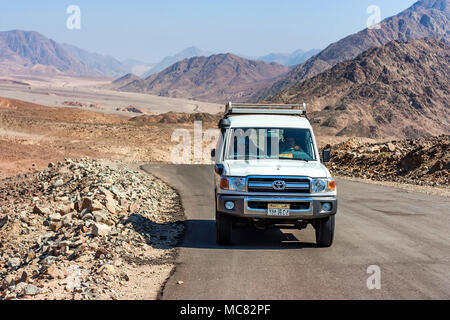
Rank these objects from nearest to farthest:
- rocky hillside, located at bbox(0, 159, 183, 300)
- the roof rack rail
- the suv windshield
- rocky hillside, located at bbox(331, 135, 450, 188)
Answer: rocky hillside, located at bbox(0, 159, 183, 300) → the suv windshield → the roof rack rail → rocky hillside, located at bbox(331, 135, 450, 188)

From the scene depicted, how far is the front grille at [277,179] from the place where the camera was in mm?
8656

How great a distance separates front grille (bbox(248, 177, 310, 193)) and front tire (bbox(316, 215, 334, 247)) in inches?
31.4

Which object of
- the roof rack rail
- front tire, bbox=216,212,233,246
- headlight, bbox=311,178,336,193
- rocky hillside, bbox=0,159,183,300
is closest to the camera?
rocky hillside, bbox=0,159,183,300

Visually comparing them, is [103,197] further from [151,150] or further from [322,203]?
[151,150]

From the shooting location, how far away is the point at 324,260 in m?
8.39

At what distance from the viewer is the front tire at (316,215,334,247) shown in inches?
357

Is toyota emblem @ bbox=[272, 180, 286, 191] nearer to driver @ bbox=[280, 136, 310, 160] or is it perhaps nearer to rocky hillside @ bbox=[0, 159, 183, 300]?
driver @ bbox=[280, 136, 310, 160]

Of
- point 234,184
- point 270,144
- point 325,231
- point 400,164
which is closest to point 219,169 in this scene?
point 234,184

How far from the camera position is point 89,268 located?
8.00 m

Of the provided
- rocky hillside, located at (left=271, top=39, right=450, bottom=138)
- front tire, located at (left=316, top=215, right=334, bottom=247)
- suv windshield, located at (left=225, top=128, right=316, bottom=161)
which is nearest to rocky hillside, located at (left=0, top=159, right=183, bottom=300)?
suv windshield, located at (left=225, top=128, right=316, bottom=161)

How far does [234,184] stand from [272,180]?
660 millimetres

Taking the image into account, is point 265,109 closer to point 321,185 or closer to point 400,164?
point 321,185
